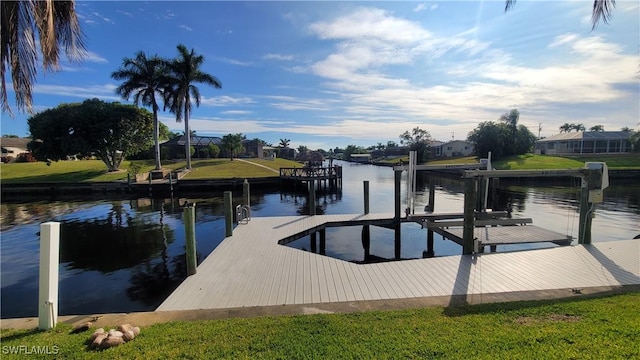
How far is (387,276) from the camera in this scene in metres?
6.42

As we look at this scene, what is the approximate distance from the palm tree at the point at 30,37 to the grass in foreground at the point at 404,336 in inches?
128

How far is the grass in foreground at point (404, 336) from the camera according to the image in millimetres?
3484

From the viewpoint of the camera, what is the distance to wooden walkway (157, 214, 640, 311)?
5602mm

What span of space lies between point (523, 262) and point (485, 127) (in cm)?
5374

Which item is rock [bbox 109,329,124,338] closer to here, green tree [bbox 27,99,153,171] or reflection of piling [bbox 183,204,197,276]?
reflection of piling [bbox 183,204,197,276]

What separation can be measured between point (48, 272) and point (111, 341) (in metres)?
1.44

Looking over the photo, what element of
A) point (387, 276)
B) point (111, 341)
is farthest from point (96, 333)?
point (387, 276)

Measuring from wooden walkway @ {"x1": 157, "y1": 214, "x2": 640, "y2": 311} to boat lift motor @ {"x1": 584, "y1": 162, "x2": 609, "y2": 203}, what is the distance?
1.29 metres

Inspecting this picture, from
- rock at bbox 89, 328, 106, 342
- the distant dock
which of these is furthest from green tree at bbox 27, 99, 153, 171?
rock at bbox 89, 328, 106, 342

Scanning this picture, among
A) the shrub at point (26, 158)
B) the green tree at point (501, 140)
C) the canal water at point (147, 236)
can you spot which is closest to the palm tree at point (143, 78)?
the canal water at point (147, 236)

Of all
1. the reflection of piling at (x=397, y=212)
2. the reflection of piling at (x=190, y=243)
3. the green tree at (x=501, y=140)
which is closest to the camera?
the reflection of piling at (x=190, y=243)

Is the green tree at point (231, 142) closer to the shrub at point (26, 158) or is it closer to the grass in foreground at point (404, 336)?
the shrub at point (26, 158)

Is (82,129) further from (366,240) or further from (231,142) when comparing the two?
(366,240)

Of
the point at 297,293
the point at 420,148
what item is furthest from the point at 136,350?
the point at 420,148
